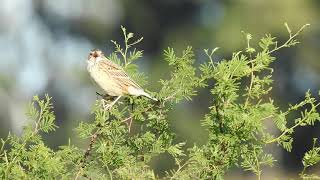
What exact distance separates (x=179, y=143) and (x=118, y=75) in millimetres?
1456

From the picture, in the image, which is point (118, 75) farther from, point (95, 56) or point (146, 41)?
point (146, 41)

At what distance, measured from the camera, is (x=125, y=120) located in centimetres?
303

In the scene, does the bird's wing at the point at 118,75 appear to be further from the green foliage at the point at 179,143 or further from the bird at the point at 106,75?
the green foliage at the point at 179,143

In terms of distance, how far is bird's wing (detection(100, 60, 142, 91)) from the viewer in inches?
142

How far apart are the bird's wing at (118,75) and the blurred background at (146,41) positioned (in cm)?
1486

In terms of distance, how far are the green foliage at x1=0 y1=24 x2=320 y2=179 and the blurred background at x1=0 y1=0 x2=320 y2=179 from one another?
16720mm

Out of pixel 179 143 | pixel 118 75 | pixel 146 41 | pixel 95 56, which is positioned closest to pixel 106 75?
pixel 95 56

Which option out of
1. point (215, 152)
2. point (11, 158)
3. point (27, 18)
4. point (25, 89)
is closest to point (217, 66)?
point (215, 152)

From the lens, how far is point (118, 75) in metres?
4.37

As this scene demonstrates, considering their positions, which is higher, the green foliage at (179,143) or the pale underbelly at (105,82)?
the pale underbelly at (105,82)

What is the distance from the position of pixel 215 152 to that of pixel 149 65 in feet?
66.3

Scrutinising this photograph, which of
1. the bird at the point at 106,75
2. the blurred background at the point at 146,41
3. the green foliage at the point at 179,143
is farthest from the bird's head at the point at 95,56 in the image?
the blurred background at the point at 146,41

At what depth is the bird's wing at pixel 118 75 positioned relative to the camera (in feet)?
11.9

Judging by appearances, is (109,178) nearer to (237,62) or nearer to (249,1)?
(237,62)
